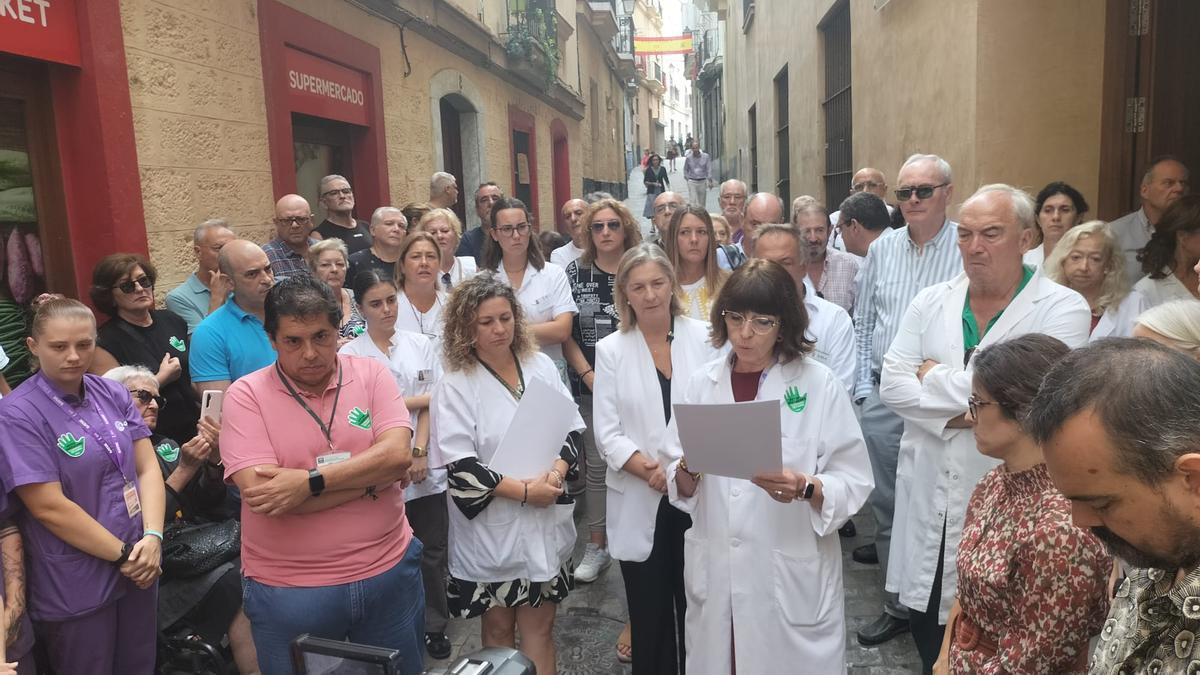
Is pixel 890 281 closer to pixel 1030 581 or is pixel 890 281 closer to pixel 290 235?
pixel 1030 581

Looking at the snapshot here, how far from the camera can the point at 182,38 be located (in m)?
5.63

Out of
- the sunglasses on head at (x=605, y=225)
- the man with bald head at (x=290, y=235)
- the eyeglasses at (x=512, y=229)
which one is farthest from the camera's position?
the man with bald head at (x=290, y=235)

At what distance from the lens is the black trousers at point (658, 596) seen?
328 cm

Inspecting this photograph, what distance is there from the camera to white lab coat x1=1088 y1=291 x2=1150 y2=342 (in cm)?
384

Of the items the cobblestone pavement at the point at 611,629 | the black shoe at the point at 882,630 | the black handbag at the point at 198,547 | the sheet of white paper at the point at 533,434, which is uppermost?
the sheet of white paper at the point at 533,434

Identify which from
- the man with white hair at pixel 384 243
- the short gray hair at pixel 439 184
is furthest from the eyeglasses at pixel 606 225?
the short gray hair at pixel 439 184

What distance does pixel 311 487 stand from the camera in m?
2.56

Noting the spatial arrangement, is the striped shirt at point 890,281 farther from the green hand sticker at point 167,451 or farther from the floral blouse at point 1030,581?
the green hand sticker at point 167,451

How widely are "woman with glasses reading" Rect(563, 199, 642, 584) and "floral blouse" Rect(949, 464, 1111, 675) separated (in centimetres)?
291

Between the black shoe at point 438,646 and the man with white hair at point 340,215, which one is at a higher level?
the man with white hair at point 340,215

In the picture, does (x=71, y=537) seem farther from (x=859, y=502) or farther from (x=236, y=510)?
(x=859, y=502)

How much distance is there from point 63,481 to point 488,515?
4.85 feet

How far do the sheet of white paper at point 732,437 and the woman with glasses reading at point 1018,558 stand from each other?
0.59 m

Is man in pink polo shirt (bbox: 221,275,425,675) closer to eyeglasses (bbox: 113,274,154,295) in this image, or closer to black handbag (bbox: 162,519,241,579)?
black handbag (bbox: 162,519,241,579)
